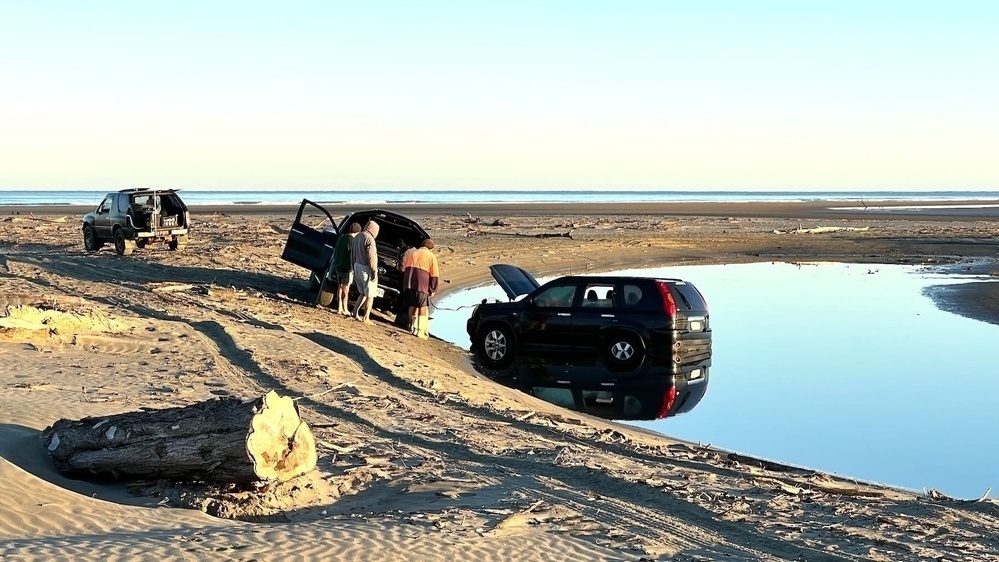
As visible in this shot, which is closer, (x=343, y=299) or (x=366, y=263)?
(x=366, y=263)

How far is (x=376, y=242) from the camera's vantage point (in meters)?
21.0

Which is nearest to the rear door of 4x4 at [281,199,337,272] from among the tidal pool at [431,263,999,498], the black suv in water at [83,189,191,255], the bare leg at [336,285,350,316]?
the bare leg at [336,285,350,316]

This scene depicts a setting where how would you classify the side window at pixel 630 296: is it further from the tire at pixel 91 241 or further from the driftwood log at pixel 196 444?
the tire at pixel 91 241

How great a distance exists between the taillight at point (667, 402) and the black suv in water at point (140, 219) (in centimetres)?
2020

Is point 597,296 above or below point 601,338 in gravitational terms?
above

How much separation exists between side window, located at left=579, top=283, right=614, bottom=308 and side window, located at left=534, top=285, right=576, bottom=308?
215mm

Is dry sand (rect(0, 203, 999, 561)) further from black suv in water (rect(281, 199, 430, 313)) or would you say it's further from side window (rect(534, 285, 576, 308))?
side window (rect(534, 285, 576, 308))

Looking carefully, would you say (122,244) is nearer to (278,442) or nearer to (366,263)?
(366,263)

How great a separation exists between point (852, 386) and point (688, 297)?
2688mm

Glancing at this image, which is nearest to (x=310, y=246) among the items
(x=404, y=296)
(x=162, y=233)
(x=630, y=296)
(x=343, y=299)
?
(x=343, y=299)

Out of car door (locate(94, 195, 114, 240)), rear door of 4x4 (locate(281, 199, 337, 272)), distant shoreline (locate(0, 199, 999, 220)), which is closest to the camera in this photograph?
rear door of 4x4 (locate(281, 199, 337, 272))

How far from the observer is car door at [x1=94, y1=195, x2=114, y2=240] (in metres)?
32.2

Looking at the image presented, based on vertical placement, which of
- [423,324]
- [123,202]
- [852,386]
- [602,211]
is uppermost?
[602,211]

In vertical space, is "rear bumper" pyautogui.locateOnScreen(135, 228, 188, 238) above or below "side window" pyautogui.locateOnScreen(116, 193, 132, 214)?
below
